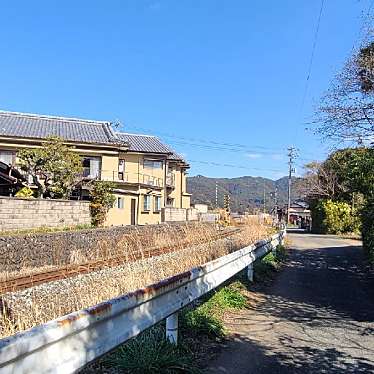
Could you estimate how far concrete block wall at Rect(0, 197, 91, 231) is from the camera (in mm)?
16467

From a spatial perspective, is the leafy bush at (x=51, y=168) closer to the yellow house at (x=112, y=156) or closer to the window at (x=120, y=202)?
the yellow house at (x=112, y=156)

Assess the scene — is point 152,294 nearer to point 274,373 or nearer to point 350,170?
point 274,373

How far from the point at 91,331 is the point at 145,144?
43942 mm

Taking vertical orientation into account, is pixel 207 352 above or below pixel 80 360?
below

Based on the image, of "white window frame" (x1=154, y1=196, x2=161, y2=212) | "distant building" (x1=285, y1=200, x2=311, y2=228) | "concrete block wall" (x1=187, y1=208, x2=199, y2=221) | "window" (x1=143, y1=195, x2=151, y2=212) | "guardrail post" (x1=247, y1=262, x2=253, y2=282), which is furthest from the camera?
"distant building" (x1=285, y1=200, x2=311, y2=228)

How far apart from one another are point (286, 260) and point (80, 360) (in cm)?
1313

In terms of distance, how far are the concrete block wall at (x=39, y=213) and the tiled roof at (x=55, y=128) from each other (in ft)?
53.4

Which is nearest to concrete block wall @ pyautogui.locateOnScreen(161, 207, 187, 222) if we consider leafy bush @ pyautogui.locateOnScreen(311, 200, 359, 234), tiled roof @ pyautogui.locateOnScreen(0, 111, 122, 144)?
tiled roof @ pyautogui.locateOnScreen(0, 111, 122, 144)

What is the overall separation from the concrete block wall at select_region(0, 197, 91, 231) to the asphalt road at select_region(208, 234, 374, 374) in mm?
10749

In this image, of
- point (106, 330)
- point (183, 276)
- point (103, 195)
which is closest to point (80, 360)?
point (106, 330)

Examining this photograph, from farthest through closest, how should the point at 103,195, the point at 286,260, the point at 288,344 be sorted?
1. the point at 103,195
2. the point at 286,260
3. the point at 288,344

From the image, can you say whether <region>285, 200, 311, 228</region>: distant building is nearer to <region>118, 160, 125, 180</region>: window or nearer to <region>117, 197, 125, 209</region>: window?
<region>118, 160, 125, 180</region>: window

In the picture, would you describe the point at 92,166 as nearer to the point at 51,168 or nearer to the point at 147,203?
the point at 147,203

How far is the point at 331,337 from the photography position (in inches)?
223
